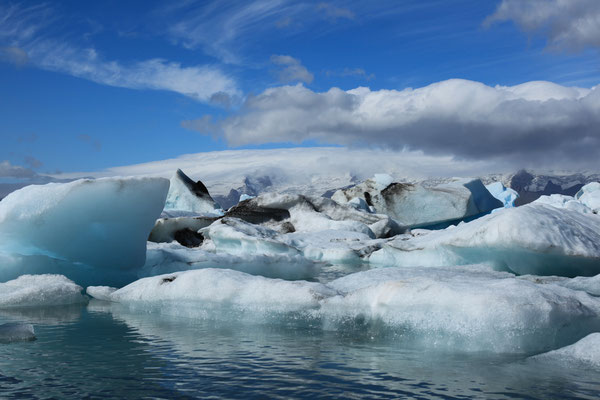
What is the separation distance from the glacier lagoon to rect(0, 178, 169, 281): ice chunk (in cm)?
2

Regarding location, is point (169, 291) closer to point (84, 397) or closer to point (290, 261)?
point (84, 397)

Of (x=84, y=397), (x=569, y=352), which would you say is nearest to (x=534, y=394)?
(x=569, y=352)

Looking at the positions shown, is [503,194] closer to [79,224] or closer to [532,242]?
[532,242]

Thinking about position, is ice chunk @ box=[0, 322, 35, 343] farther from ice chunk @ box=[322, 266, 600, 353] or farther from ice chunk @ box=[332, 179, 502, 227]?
ice chunk @ box=[332, 179, 502, 227]

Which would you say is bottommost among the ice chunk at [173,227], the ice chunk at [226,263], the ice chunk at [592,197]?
the ice chunk at [226,263]

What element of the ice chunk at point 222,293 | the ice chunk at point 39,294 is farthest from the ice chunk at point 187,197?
the ice chunk at point 222,293

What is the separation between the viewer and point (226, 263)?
12133 millimetres

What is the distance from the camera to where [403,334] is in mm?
4777

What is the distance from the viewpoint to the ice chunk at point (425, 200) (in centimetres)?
2462

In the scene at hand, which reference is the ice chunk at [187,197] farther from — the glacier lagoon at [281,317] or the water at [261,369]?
the water at [261,369]

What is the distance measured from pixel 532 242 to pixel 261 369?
577 centimetres

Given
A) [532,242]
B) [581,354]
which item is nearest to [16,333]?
[581,354]

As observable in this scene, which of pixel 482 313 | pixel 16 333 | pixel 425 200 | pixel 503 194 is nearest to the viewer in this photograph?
pixel 482 313

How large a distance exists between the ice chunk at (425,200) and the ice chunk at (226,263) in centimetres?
1204
